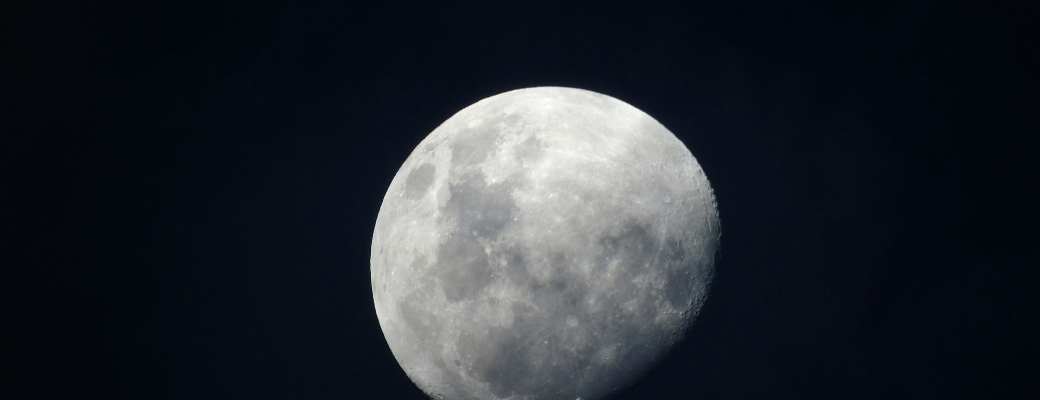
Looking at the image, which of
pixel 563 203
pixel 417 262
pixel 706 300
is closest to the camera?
pixel 563 203

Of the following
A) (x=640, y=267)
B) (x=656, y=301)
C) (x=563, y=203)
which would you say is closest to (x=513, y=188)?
(x=563, y=203)

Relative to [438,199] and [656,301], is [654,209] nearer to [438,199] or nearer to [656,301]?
[656,301]

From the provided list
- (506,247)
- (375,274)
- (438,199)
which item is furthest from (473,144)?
(375,274)

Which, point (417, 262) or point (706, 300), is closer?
point (417, 262)

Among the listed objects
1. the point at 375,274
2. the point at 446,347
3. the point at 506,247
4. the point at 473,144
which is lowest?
the point at 446,347

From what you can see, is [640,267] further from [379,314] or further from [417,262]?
[379,314]

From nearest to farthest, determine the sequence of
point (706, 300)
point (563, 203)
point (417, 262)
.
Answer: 1. point (563, 203)
2. point (417, 262)
3. point (706, 300)

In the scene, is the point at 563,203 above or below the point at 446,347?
above
